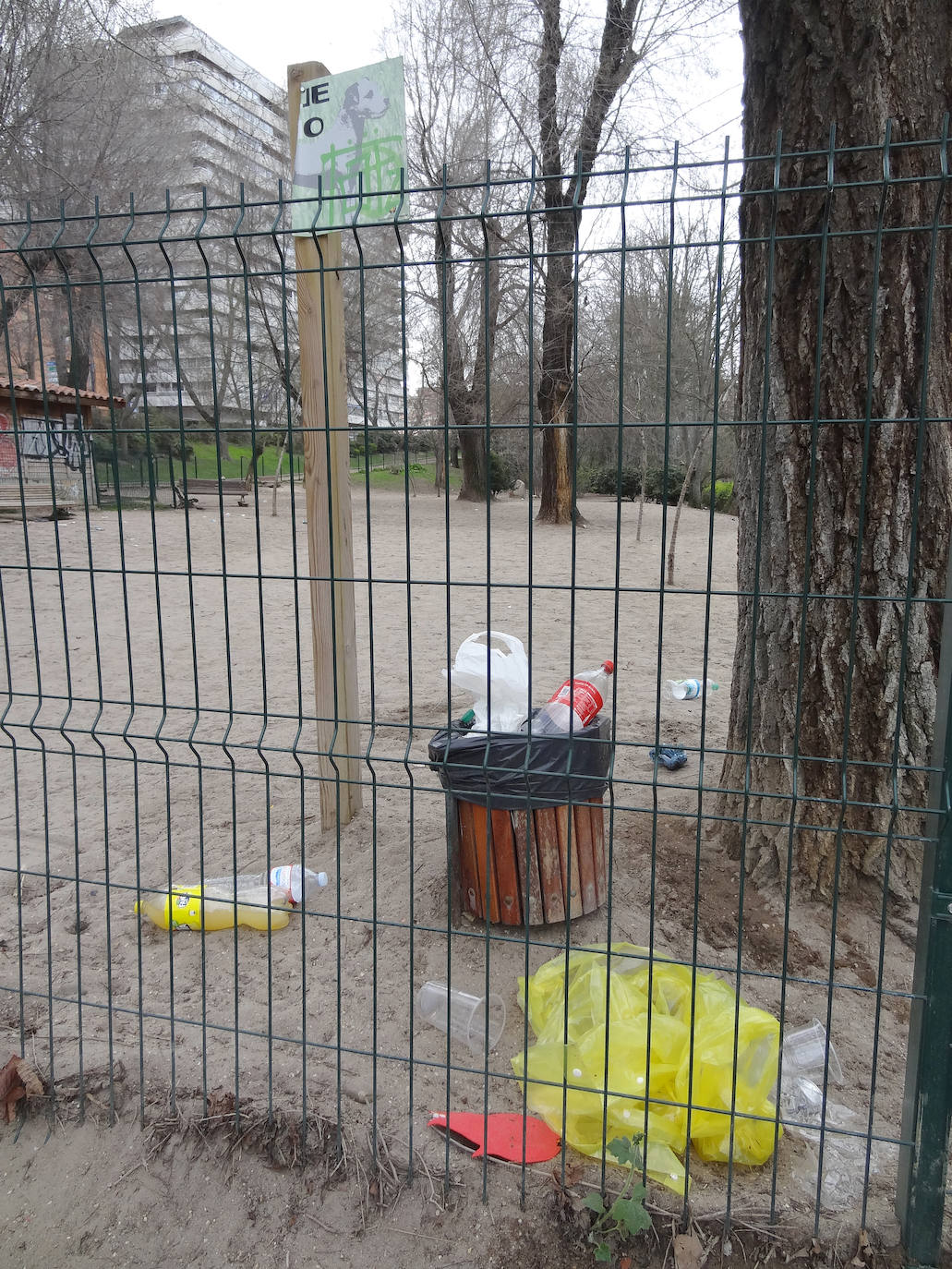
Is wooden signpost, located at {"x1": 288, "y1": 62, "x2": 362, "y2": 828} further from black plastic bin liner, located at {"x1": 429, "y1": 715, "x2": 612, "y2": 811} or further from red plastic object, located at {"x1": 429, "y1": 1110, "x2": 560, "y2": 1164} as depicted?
red plastic object, located at {"x1": 429, "y1": 1110, "x2": 560, "y2": 1164}

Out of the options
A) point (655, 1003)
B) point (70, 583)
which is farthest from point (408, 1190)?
point (70, 583)

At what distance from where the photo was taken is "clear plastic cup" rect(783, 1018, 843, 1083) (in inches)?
96.4

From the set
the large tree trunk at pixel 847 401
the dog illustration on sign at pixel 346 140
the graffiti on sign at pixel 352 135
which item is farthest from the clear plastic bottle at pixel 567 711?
the dog illustration on sign at pixel 346 140

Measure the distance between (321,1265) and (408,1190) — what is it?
9.9 inches

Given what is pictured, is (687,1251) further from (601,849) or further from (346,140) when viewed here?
(346,140)

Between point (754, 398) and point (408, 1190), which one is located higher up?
point (754, 398)

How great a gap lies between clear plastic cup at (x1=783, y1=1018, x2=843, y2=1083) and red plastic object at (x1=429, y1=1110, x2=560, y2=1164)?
0.69 m

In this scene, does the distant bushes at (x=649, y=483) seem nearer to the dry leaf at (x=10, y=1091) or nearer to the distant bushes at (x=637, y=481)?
the distant bushes at (x=637, y=481)

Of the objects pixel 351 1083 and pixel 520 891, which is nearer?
pixel 351 1083

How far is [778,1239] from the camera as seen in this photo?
1.98 metres

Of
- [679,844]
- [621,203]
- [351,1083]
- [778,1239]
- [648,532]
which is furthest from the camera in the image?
[648,532]

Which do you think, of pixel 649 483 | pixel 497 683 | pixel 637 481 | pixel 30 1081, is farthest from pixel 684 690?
pixel 649 483

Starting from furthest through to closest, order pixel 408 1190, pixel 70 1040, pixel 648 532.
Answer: pixel 648 532
pixel 70 1040
pixel 408 1190

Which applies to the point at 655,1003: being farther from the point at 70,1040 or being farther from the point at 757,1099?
the point at 70,1040
